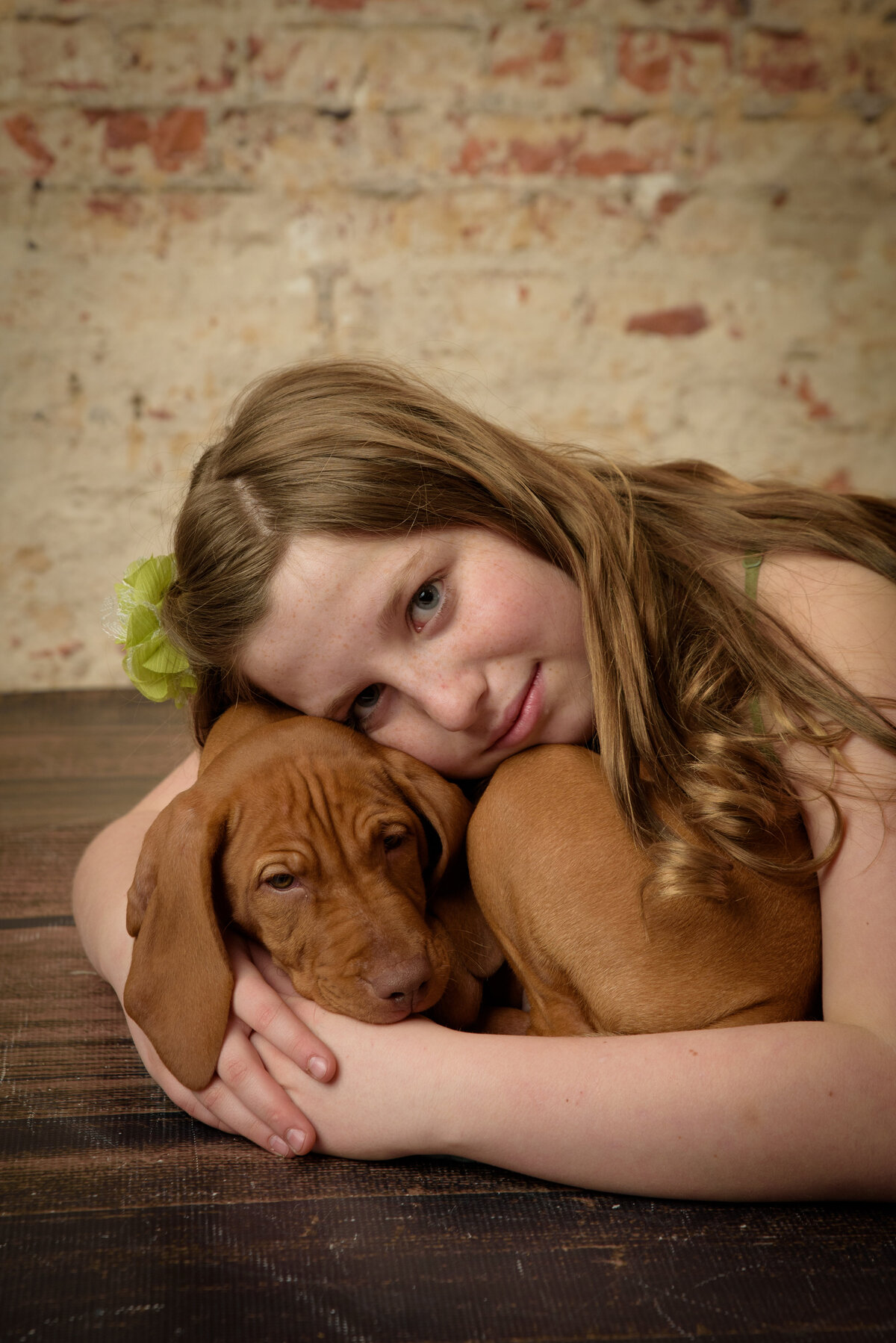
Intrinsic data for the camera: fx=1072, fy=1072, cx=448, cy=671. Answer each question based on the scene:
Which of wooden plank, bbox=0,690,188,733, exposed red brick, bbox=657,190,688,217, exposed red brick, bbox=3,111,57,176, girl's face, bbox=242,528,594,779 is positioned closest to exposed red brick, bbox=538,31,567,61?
exposed red brick, bbox=657,190,688,217

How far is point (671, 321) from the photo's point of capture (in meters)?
4.13

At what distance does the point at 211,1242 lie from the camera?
109cm

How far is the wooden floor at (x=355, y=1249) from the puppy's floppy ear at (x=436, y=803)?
1.34 ft

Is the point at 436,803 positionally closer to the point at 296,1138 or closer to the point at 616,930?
the point at 616,930

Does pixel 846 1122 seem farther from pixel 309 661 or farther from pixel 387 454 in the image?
pixel 387 454

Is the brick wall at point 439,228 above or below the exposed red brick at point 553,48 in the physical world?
below

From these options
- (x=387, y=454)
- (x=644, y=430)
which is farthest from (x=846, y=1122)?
(x=644, y=430)

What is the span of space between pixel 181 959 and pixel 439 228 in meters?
3.40

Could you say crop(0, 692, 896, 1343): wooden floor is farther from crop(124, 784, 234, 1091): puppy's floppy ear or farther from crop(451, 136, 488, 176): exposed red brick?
crop(451, 136, 488, 176): exposed red brick

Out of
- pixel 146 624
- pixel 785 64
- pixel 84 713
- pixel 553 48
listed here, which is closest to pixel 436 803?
pixel 146 624

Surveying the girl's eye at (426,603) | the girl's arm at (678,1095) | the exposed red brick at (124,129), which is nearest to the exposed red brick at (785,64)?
the exposed red brick at (124,129)

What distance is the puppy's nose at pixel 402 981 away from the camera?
1.27m

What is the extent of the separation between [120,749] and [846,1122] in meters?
2.36

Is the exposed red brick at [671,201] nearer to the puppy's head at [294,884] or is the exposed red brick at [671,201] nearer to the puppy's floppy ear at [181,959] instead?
the puppy's head at [294,884]
